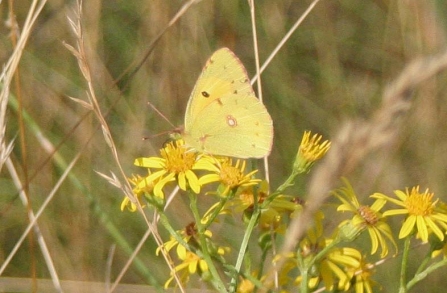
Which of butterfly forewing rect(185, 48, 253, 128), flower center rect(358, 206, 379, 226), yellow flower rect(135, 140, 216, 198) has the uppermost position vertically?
butterfly forewing rect(185, 48, 253, 128)

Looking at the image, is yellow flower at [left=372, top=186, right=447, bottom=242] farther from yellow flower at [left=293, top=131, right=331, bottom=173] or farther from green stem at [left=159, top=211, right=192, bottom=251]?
green stem at [left=159, top=211, right=192, bottom=251]

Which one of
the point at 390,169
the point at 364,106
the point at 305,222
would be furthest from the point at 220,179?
the point at 364,106

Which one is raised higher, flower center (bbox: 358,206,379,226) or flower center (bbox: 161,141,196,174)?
flower center (bbox: 358,206,379,226)

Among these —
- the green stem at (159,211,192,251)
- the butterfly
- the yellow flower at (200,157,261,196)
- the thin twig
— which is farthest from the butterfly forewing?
the thin twig

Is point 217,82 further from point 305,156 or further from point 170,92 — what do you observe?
point 170,92

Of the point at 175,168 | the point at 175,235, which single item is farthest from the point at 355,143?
the point at 175,168

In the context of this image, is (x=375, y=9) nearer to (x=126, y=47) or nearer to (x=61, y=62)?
(x=126, y=47)
